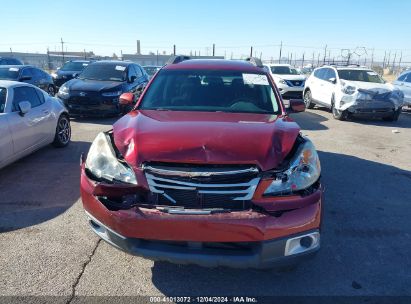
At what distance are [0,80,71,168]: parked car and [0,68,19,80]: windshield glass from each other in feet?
22.4

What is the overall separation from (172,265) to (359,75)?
11.1 metres

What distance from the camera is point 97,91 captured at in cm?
1053

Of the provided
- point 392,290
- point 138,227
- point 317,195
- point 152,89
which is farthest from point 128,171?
point 392,290

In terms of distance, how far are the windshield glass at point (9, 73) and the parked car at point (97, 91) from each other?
9.68 ft

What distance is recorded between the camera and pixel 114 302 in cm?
279

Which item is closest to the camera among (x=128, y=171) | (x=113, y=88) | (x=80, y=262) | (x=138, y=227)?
(x=138, y=227)

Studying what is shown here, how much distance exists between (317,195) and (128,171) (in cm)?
144

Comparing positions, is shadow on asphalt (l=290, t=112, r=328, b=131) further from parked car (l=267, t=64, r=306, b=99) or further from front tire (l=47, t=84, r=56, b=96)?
front tire (l=47, t=84, r=56, b=96)

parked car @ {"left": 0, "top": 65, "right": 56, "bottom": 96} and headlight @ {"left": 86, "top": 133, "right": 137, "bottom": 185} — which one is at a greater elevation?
headlight @ {"left": 86, "top": 133, "right": 137, "bottom": 185}

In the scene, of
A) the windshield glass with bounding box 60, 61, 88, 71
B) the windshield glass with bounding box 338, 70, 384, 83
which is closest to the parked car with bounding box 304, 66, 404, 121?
the windshield glass with bounding box 338, 70, 384, 83

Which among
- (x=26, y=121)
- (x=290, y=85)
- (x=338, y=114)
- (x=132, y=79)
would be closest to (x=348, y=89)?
(x=338, y=114)

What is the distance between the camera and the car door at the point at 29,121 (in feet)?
18.5

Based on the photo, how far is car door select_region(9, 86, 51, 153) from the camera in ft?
18.5

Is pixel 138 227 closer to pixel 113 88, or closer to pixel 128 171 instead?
pixel 128 171
